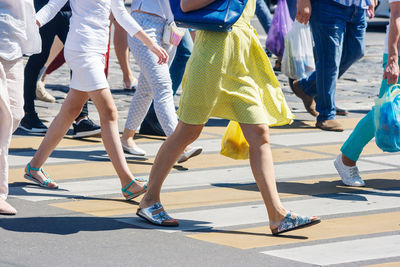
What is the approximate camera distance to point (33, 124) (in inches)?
347

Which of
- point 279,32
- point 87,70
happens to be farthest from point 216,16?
point 279,32

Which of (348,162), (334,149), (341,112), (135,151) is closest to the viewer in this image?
(348,162)

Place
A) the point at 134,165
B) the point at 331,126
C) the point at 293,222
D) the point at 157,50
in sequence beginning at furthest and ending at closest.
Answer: the point at 331,126
the point at 134,165
the point at 157,50
the point at 293,222

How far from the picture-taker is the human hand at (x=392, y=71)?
6641 millimetres

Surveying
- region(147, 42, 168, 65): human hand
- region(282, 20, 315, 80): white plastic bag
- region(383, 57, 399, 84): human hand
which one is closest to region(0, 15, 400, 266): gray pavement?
region(383, 57, 399, 84): human hand

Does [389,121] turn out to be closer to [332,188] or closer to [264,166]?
[332,188]

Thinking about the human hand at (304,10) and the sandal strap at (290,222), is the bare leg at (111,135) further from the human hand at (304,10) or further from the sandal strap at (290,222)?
the human hand at (304,10)

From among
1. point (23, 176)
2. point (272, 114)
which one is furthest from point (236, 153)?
point (23, 176)

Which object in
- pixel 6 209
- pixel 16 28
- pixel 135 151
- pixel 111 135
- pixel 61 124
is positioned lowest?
pixel 135 151

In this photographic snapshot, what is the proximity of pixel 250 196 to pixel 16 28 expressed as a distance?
1.94m

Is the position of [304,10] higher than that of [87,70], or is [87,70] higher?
[87,70]

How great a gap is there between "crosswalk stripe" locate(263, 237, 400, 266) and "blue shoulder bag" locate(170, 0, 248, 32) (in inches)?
50.3

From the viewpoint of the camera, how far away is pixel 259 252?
5.22m

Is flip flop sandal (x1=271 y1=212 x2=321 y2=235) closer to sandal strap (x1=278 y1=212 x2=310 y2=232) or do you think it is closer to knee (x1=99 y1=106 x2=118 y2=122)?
sandal strap (x1=278 y1=212 x2=310 y2=232)
